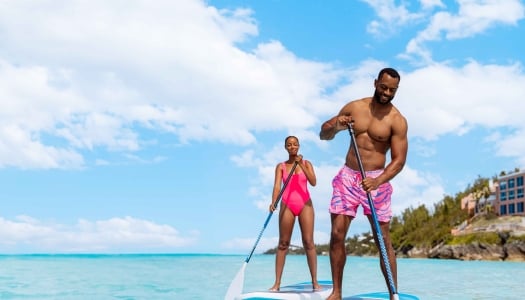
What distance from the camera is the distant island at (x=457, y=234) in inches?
2243

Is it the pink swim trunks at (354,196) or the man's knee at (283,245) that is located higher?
the pink swim trunks at (354,196)

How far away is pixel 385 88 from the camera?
16.8ft

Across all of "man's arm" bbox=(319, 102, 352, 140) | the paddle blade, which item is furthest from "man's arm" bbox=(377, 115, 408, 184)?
the paddle blade

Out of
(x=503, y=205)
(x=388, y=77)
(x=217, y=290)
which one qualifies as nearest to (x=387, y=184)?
(x=388, y=77)

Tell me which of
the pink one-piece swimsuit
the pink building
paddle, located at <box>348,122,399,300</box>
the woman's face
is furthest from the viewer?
the pink building

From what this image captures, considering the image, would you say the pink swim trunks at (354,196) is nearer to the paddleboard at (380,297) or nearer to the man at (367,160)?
the man at (367,160)

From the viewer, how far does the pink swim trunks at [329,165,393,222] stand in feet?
17.2

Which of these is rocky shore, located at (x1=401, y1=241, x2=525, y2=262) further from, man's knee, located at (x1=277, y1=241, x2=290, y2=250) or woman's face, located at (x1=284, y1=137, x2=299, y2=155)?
woman's face, located at (x1=284, y1=137, x2=299, y2=155)

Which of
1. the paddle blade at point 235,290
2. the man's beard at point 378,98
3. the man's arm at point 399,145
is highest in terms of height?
the man's beard at point 378,98

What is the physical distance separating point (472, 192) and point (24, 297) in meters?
71.9

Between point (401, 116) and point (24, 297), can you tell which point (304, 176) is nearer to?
point (401, 116)

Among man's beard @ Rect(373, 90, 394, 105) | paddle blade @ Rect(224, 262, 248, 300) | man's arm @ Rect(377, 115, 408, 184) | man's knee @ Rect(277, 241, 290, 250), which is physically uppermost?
man's beard @ Rect(373, 90, 394, 105)

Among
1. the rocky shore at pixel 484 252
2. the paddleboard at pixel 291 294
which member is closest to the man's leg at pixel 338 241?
the paddleboard at pixel 291 294

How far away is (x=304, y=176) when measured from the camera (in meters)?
7.21
